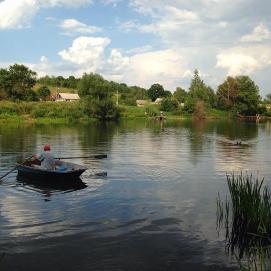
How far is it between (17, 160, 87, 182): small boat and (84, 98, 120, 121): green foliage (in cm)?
7963

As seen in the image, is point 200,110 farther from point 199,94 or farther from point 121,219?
point 121,219

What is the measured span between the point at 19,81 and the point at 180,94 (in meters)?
73.3

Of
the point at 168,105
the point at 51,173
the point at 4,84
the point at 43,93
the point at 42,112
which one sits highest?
the point at 4,84

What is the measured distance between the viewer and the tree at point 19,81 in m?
110

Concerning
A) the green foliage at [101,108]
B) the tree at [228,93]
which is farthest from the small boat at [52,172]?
the tree at [228,93]

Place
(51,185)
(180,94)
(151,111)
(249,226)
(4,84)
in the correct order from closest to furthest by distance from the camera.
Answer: (249,226)
(51,185)
(4,84)
(151,111)
(180,94)

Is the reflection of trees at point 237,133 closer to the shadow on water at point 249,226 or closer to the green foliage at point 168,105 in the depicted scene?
the shadow on water at point 249,226

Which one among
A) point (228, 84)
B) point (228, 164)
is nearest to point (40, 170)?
point (228, 164)

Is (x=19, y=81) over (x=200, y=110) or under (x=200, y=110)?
over

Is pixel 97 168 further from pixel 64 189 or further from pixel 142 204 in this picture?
pixel 142 204

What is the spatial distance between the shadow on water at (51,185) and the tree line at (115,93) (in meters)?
80.7

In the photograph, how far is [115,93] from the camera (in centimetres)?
15675

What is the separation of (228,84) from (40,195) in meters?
138

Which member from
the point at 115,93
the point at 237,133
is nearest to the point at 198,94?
the point at 115,93
